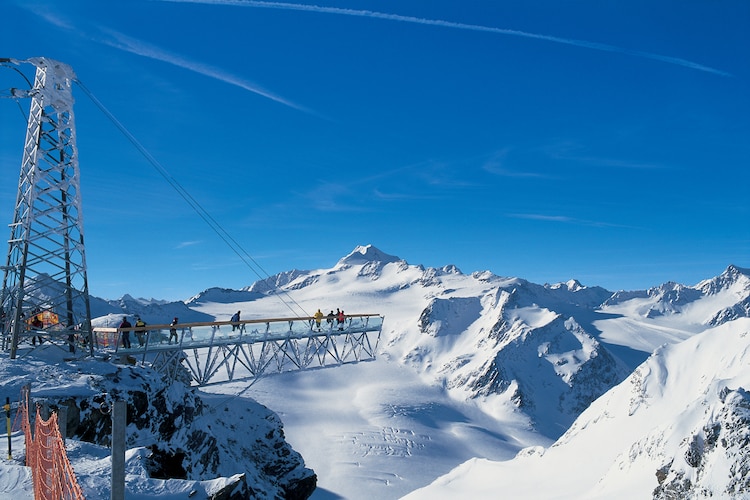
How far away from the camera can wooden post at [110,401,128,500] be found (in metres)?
8.48

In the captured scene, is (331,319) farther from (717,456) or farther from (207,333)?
(717,456)

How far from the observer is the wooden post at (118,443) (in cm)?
848

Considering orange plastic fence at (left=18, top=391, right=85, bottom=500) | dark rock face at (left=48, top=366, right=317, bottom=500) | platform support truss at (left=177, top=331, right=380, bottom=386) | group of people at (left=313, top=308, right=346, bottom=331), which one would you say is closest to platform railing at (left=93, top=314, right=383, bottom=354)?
group of people at (left=313, top=308, right=346, bottom=331)

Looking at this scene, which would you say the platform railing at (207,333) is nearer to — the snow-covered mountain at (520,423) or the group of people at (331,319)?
the group of people at (331,319)

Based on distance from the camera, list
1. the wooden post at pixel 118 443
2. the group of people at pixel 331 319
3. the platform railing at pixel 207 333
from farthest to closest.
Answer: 1. the group of people at pixel 331 319
2. the platform railing at pixel 207 333
3. the wooden post at pixel 118 443

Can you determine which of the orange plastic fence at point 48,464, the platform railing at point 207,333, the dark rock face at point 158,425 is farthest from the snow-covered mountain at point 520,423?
the orange plastic fence at point 48,464

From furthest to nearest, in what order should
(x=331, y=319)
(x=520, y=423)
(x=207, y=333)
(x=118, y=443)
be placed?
1. (x=520, y=423)
2. (x=331, y=319)
3. (x=207, y=333)
4. (x=118, y=443)

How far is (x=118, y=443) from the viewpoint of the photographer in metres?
8.61

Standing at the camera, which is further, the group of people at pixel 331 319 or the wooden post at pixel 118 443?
the group of people at pixel 331 319

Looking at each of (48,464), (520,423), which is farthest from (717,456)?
(520,423)

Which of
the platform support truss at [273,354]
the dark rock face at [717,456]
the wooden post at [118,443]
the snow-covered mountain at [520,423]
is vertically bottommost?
the snow-covered mountain at [520,423]

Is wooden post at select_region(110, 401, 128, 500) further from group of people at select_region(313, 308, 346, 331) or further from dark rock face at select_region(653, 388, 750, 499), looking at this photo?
group of people at select_region(313, 308, 346, 331)

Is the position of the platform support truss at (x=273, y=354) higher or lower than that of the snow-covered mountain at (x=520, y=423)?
higher

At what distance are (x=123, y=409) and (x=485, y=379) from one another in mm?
186034
